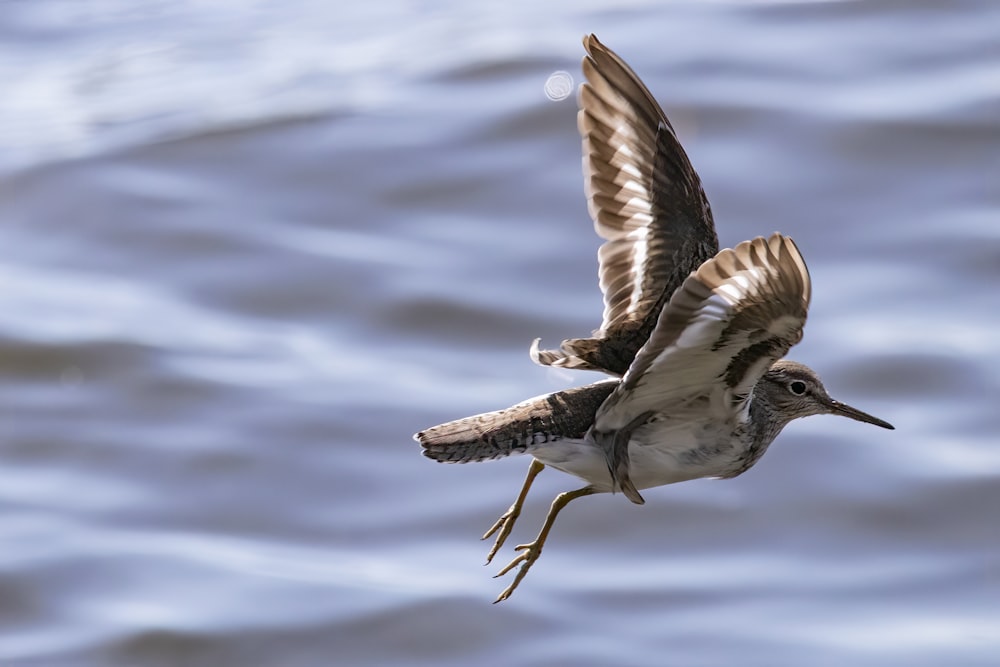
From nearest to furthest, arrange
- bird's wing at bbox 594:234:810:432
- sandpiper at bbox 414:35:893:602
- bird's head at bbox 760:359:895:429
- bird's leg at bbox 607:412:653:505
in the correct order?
bird's wing at bbox 594:234:810:432 < sandpiper at bbox 414:35:893:602 < bird's leg at bbox 607:412:653:505 < bird's head at bbox 760:359:895:429

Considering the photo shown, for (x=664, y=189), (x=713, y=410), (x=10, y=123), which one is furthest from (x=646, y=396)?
(x=10, y=123)

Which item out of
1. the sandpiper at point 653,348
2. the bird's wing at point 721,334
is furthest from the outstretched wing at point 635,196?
the bird's wing at point 721,334

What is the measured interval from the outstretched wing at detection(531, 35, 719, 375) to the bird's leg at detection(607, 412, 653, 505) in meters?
0.57

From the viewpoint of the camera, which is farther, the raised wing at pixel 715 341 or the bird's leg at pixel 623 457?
the bird's leg at pixel 623 457

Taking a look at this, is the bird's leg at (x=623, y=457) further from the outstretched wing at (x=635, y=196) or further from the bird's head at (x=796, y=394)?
the bird's head at (x=796, y=394)

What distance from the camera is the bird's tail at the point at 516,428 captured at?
26.9 feet

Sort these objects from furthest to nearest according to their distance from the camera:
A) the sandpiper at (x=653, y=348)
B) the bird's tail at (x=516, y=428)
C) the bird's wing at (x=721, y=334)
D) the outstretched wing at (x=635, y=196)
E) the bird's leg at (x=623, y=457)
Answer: the outstretched wing at (x=635, y=196) → the bird's leg at (x=623, y=457) → the bird's tail at (x=516, y=428) → the sandpiper at (x=653, y=348) → the bird's wing at (x=721, y=334)

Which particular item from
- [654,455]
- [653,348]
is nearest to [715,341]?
[653,348]

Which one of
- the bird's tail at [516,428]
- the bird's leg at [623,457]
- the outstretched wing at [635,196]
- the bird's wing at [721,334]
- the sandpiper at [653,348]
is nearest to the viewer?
the bird's wing at [721,334]

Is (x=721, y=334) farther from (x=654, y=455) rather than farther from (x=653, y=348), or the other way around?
(x=654, y=455)

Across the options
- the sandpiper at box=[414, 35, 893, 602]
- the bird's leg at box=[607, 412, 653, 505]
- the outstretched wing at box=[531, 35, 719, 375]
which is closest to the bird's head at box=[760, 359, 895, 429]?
the sandpiper at box=[414, 35, 893, 602]

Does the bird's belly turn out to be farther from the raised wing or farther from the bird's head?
the bird's head

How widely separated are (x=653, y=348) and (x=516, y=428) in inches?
41.4

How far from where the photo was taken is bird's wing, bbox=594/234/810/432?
7094 millimetres
